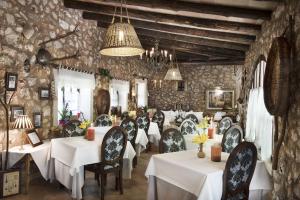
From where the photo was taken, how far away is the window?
3.27 metres

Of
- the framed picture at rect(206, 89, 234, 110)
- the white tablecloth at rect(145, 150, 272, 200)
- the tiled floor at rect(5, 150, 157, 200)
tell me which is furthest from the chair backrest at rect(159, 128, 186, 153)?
the framed picture at rect(206, 89, 234, 110)

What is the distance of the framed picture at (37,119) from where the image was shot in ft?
15.6

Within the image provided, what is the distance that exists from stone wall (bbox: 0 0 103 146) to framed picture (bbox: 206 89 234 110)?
6116mm

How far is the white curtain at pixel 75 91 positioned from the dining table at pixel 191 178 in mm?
3003

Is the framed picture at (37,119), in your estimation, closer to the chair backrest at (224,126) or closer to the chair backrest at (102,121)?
the chair backrest at (102,121)

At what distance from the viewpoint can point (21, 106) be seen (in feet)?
14.6

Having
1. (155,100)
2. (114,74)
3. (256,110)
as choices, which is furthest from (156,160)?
(155,100)

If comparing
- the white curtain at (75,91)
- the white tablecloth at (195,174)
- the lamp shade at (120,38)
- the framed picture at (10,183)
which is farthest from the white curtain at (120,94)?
the lamp shade at (120,38)

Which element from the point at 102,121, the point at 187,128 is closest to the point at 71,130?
the point at 102,121

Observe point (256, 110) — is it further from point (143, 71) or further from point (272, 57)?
point (143, 71)

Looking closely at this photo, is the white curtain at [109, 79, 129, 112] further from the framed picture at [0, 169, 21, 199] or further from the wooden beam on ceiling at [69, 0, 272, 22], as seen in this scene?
the framed picture at [0, 169, 21, 199]

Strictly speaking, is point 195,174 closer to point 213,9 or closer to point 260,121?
point 260,121

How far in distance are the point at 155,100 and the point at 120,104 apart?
326cm

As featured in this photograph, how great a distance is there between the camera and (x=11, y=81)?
4180 mm
